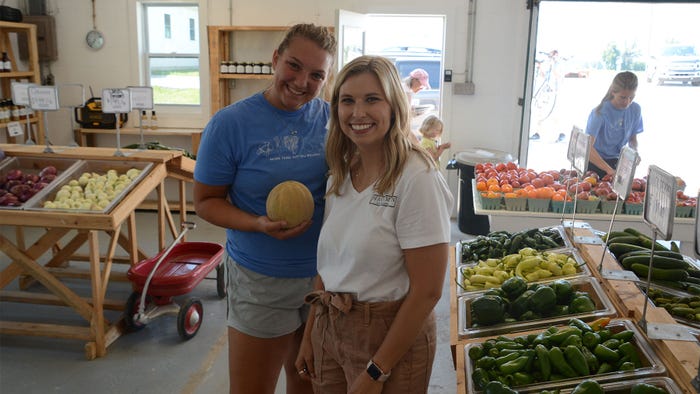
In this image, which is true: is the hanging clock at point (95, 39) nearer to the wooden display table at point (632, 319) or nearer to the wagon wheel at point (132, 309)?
the wagon wheel at point (132, 309)

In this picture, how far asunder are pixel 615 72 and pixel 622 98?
187 cm

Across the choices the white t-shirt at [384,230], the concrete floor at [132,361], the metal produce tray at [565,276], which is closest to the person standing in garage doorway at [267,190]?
the white t-shirt at [384,230]

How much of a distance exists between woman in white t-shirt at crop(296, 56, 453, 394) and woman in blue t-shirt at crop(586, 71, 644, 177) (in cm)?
382

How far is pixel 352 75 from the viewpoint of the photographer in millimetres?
1601

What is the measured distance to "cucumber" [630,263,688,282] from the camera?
2482 mm

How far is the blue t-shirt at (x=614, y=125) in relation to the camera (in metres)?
5.05

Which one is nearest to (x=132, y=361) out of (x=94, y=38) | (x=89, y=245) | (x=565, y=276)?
(x=89, y=245)

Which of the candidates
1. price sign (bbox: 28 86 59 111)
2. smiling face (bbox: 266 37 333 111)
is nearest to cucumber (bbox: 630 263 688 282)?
smiling face (bbox: 266 37 333 111)

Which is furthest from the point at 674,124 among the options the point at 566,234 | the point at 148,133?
the point at 148,133

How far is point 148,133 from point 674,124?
610 centimetres

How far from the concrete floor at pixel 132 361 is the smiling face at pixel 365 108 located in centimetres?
198

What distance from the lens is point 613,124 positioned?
5.06 metres

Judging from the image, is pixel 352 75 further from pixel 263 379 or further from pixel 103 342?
pixel 103 342

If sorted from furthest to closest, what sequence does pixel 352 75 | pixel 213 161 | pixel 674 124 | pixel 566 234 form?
1. pixel 674 124
2. pixel 566 234
3. pixel 213 161
4. pixel 352 75
